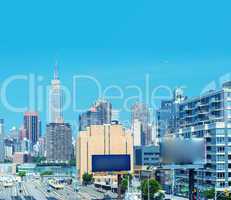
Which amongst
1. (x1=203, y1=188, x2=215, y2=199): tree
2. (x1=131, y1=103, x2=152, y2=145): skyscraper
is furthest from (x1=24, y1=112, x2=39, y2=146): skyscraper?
(x1=203, y1=188, x2=215, y2=199): tree

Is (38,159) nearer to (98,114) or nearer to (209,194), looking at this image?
(98,114)

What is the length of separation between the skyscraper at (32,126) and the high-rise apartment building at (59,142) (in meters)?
5.78

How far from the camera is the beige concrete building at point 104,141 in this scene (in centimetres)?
5159

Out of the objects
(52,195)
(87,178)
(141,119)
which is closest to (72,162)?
(141,119)

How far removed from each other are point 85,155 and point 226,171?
23.3 m

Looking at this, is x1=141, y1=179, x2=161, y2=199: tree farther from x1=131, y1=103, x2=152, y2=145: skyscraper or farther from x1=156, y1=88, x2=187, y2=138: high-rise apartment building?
x1=131, y1=103, x2=152, y2=145: skyscraper

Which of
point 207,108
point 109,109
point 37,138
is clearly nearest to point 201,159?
point 207,108

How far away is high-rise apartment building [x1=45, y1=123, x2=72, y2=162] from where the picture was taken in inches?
3447

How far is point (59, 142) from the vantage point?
288 ft

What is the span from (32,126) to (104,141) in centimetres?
4700

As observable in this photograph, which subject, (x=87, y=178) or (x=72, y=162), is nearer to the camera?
(x=87, y=178)

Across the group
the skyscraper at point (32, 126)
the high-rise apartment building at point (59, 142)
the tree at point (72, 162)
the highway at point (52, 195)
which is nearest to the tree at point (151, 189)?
the highway at point (52, 195)

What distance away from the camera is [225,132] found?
1209 inches

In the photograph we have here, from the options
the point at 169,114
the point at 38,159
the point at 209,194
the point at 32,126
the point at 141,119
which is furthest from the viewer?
the point at 32,126
